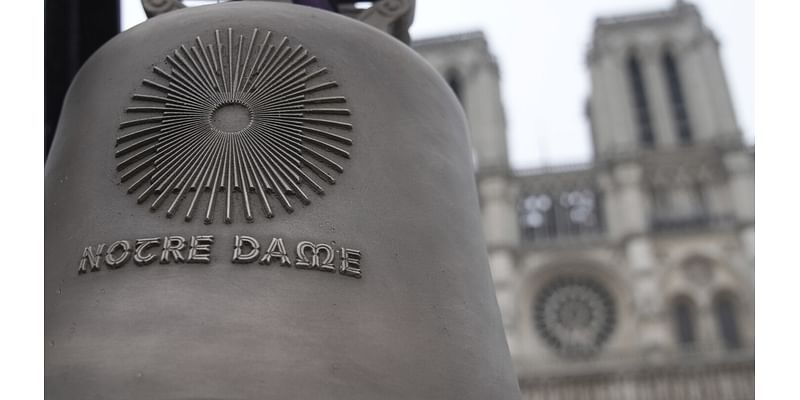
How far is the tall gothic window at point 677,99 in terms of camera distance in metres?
36.3

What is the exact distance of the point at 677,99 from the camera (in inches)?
1463

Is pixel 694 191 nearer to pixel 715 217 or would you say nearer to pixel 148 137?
pixel 715 217

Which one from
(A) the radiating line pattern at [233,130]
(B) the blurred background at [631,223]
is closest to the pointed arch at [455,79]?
(B) the blurred background at [631,223]

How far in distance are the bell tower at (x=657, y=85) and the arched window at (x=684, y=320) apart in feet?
22.0

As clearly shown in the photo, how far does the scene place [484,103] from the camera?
3759 centimetres

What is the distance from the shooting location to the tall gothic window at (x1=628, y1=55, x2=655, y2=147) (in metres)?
36.7

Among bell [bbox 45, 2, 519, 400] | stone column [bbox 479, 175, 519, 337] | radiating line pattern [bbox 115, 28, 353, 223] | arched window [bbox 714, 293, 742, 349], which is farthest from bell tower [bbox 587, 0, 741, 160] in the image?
radiating line pattern [bbox 115, 28, 353, 223]

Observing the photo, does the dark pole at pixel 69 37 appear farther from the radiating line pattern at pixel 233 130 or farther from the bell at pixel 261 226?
the radiating line pattern at pixel 233 130

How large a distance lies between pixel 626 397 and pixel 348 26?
29.1m

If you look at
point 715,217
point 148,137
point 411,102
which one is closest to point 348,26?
point 411,102

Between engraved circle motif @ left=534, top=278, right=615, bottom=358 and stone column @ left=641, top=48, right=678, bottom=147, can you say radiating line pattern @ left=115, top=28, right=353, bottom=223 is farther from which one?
stone column @ left=641, top=48, right=678, bottom=147

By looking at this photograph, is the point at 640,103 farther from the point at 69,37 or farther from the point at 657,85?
the point at 69,37

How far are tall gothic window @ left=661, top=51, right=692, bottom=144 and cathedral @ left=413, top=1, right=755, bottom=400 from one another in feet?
0.20

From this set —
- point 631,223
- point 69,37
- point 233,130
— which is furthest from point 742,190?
point 233,130
